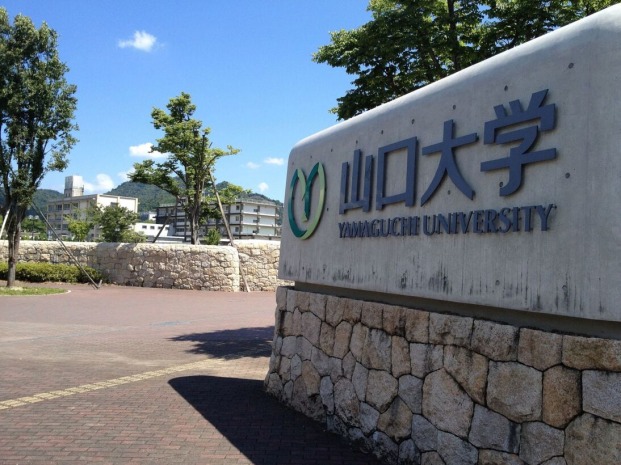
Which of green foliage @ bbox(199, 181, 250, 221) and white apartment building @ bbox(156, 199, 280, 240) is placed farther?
white apartment building @ bbox(156, 199, 280, 240)

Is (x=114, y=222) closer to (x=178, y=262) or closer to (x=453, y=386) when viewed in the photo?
(x=178, y=262)

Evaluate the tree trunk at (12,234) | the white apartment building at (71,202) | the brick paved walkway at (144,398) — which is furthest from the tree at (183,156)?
the white apartment building at (71,202)

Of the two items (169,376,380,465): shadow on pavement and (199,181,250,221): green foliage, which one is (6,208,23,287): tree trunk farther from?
(169,376,380,465): shadow on pavement

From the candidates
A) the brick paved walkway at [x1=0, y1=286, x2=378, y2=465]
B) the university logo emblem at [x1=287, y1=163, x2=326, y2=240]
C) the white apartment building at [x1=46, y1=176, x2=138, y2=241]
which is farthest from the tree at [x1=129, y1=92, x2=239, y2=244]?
the white apartment building at [x1=46, y1=176, x2=138, y2=241]

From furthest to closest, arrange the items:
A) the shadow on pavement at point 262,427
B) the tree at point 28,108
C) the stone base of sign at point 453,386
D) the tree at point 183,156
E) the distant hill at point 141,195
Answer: the distant hill at point 141,195, the tree at point 183,156, the tree at point 28,108, the shadow on pavement at point 262,427, the stone base of sign at point 453,386

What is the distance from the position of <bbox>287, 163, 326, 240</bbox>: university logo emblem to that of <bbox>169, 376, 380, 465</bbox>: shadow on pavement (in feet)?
6.23

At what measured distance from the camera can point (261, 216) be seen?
10769 centimetres

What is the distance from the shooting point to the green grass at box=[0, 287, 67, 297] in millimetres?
18516

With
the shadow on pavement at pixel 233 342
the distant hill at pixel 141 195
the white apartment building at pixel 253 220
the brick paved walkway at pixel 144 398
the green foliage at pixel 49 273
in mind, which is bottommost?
the brick paved walkway at pixel 144 398

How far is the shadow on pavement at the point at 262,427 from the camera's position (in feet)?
15.5

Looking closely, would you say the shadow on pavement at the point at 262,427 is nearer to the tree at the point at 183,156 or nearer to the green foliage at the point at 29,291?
the green foliage at the point at 29,291

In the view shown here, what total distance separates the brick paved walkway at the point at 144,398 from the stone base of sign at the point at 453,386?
401 millimetres

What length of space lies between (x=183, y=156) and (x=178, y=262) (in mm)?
6641

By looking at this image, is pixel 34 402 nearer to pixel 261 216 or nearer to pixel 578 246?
pixel 578 246
